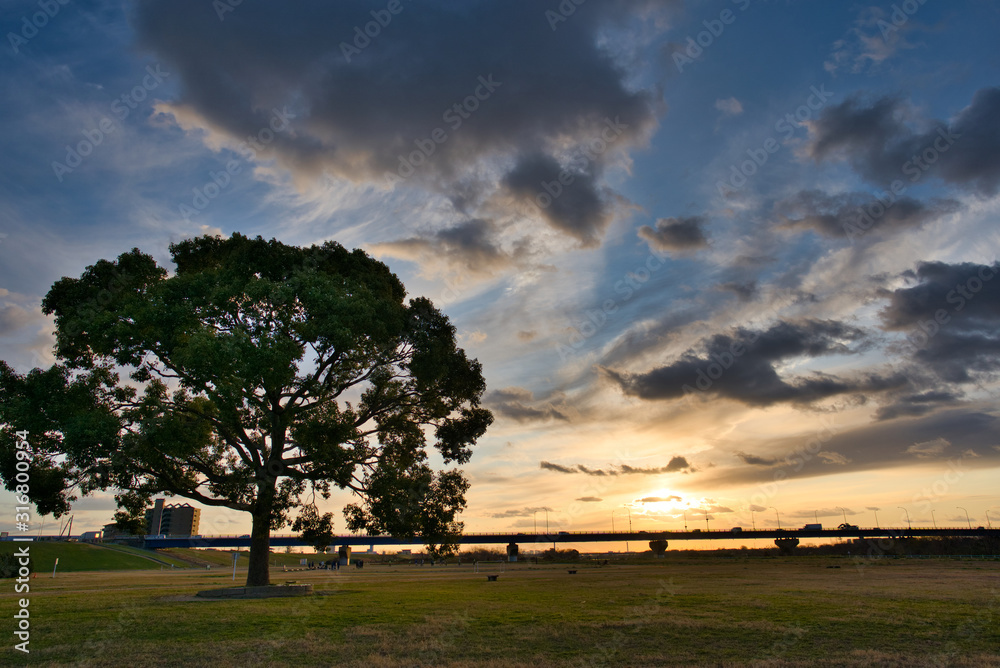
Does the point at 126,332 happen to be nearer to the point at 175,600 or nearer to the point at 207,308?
the point at 207,308

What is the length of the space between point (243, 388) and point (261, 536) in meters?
9.49

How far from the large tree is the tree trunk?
0.10 meters

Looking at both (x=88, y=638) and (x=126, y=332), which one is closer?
(x=88, y=638)

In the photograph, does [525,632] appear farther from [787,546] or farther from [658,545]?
[658,545]

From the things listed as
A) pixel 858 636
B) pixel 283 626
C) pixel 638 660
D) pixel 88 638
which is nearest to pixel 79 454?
pixel 88 638

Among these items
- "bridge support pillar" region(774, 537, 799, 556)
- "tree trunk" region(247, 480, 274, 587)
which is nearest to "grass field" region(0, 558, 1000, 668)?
"tree trunk" region(247, 480, 274, 587)

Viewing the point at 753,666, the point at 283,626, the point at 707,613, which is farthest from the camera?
the point at 707,613

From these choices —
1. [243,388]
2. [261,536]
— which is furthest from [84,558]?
[243,388]

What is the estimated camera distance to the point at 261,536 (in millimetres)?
29328

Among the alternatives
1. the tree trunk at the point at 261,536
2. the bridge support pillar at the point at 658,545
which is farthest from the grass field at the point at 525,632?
the bridge support pillar at the point at 658,545

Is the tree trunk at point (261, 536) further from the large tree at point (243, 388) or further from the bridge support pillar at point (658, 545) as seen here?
the bridge support pillar at point (658, 545)

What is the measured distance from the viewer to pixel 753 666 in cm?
1132

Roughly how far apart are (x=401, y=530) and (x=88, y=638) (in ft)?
49.0

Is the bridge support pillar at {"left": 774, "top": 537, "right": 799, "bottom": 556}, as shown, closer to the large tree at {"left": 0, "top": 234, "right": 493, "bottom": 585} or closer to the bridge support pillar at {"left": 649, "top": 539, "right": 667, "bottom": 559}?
the bridge support pillar at {"left": 649, "top": 539, "right": 667, "bottom": 559}
